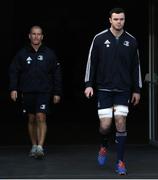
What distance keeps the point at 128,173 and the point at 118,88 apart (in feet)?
Answer: 3.47

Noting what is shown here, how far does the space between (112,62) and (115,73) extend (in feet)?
0.47

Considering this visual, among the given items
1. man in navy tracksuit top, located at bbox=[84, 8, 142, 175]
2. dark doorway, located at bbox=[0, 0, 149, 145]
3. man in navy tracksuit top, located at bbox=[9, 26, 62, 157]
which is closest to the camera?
man in navy tracksuit top, located at bbox=[84, 8, 142, 175]

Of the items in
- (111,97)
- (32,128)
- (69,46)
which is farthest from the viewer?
(69,46)

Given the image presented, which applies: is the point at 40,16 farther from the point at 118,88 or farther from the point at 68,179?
the point at 68,179

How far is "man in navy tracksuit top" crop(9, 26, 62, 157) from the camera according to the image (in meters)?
9.30

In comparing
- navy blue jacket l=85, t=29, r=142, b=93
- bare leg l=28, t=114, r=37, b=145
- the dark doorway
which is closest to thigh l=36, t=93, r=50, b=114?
bare leg l=28, t=114, r=37, b=145

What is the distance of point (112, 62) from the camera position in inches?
326

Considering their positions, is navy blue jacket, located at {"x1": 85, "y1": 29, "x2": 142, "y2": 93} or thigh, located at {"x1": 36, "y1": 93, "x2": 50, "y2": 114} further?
thigh, located at {"x1": 36, "y1": 93, "x2": 50, "y2": 114}

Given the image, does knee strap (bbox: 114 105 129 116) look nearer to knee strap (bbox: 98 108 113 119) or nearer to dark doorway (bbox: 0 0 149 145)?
knee strap (bbox: 98 108 113 119)

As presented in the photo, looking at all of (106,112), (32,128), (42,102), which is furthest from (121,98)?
(32,128)

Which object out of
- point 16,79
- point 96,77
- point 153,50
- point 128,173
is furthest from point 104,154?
point 153,50

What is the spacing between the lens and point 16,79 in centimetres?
933

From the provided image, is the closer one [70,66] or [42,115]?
[42,115]

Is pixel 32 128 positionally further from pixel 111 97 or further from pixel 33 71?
pixel 111 97
